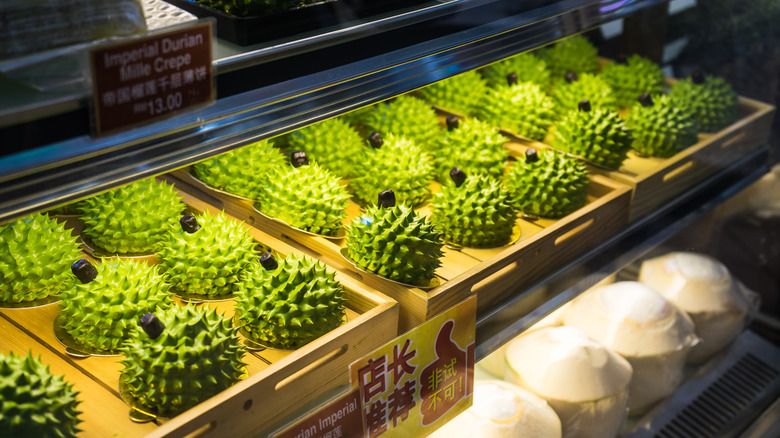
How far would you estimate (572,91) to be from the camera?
2.40 meters

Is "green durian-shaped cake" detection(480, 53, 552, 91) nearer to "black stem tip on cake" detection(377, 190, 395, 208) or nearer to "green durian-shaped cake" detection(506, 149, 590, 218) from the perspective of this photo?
"green durian-shaped cake" detection(506, 149, 590, 218)

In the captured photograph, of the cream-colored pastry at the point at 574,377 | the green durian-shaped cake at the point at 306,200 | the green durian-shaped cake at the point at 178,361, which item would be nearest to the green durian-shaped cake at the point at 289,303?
the green durian-shaped cake at the point at 178,361

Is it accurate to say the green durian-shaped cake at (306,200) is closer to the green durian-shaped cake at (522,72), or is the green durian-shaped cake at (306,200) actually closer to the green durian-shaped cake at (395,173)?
the green durian-shaped cake at (395,173)

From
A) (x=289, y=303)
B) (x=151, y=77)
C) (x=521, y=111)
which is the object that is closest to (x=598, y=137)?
(x=521, y=111)

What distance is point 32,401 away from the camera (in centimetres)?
99

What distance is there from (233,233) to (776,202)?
2421mm

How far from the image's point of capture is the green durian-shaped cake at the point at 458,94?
7.67 feet

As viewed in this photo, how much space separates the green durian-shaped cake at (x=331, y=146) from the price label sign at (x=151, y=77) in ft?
3.34

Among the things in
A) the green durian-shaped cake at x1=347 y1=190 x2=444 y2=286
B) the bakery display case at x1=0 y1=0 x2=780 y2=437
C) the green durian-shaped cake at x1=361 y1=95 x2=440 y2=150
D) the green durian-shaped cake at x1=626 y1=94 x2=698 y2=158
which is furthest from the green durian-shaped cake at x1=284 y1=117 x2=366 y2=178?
the green durian-shaped cake at x1=626 y1=94 x2=698 y2=158

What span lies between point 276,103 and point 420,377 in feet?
1.95

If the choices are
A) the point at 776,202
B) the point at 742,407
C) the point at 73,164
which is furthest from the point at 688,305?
the point at 73,164

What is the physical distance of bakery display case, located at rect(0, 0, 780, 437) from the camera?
2.95 feet

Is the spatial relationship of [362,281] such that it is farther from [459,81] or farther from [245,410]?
[459,81]

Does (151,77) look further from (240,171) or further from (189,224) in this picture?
(240,171)
